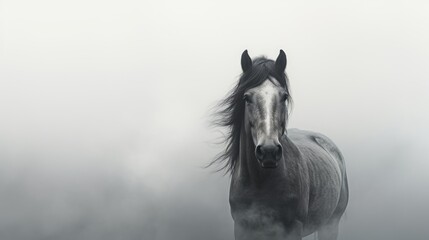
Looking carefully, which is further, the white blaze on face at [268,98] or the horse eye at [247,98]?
the horse eye at [247,98]

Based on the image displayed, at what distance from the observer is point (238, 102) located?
905cm

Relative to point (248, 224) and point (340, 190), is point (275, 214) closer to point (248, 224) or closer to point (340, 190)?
point (248, 224)

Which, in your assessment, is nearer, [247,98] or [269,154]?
[269,154]

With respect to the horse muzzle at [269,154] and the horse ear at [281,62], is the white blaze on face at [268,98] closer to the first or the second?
the horse muzzle at [269,154]

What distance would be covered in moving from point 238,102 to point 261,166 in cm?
99

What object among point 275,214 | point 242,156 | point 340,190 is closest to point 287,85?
point 242,156

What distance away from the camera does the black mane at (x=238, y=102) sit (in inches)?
345

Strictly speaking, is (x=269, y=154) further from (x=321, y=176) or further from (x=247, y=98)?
(x=321, y=176)

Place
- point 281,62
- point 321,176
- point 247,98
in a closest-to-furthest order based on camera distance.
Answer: point 247,98 → point 281,62 → point 321,176

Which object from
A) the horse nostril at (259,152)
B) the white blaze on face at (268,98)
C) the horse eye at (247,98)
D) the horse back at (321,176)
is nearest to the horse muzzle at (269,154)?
the horse nostril at (259,152)

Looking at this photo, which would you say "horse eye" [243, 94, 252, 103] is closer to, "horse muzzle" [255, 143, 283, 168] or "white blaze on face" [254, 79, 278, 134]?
"white blaze on face" [254, 79, 278, 134]

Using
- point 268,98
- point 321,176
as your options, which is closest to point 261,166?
point 268,98

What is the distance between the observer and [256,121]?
8.34 metres

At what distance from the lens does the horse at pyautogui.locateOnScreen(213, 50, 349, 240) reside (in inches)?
330
